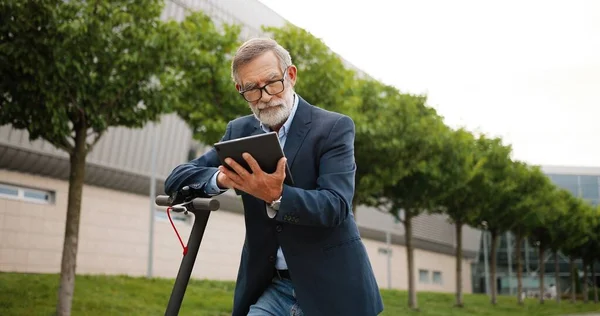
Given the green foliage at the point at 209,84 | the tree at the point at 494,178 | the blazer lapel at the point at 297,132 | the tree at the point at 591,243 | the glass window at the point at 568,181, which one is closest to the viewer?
the blazer lapel at the point at 297,132

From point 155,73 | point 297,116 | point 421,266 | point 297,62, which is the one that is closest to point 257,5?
point 297,62

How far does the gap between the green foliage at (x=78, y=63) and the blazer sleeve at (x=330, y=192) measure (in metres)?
8.48

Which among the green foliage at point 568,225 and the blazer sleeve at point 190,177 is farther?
the green foliage at point 568,225

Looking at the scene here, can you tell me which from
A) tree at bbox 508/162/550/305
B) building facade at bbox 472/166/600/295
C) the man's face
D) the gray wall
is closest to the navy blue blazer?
the man's face

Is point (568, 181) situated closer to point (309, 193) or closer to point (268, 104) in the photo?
point (268, 104)

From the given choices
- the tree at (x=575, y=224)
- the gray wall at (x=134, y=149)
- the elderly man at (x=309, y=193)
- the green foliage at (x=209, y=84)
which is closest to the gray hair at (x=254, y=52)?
the elderly man at (x=309, y=193)

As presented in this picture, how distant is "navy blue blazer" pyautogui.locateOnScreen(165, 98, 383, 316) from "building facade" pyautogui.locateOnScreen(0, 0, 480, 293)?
43.2 feet

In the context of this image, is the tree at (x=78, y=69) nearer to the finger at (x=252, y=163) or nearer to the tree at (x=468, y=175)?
the finger at (x=252, y=163)

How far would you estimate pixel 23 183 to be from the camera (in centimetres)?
2162

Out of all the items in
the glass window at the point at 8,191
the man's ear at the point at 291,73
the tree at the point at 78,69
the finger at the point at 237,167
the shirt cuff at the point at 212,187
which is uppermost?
the tree at the point at 78,69

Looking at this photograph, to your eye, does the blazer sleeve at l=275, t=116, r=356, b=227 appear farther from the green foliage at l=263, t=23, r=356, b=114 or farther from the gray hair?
the green foliage at l=263, t=23, r=356, b=114

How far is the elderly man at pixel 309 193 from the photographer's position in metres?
2.68

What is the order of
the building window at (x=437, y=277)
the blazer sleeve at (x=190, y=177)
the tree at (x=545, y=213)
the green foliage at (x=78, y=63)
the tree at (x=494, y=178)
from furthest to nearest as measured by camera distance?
1. the building window at (x=437, y=277)
2. the tree at (x=545, y=213)
3. the tree at (x=494, y=178)
4. the green foliage at (x=78, y=63)
5. the blazer sleeve at (x=190, y=177)

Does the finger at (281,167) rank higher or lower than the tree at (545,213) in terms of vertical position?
lower
